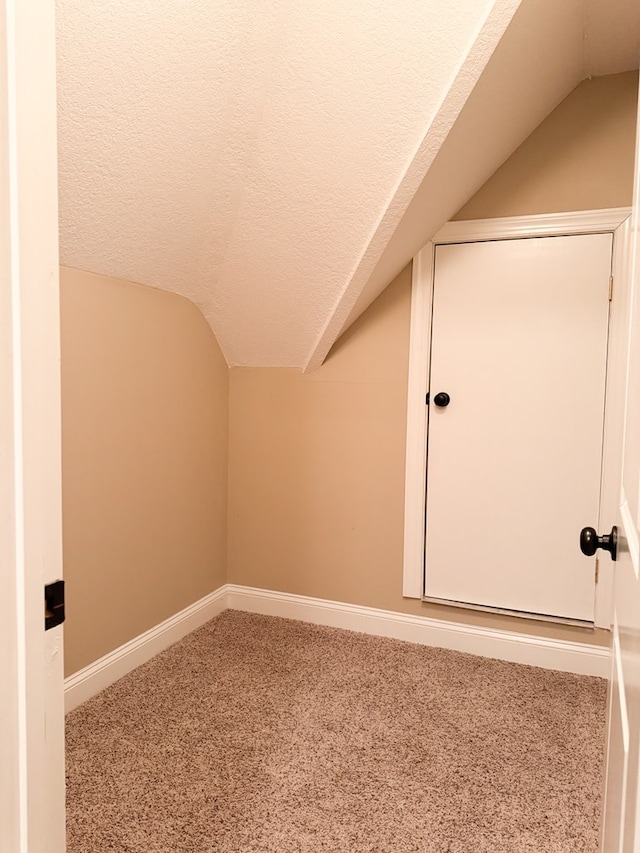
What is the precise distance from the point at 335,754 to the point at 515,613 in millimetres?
993

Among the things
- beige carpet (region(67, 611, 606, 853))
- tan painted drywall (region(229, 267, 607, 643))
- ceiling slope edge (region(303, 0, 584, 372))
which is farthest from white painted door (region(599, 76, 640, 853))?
tan painted drywall (region(229, 267, 607, 643))

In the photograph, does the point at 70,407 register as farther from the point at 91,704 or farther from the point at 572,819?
the point at 572,819

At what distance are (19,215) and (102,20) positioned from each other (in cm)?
102

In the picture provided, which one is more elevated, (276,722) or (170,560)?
(170,560)

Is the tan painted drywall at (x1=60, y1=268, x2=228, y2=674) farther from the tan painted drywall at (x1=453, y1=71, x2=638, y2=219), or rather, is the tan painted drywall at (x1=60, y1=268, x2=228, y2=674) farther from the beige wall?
the tan painted drywall at (x1=453, y1=71, x2=638, y2=219)

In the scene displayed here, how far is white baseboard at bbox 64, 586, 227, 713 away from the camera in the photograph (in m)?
1.95

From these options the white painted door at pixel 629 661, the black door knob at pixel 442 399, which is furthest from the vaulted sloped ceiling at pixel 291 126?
the white painted door at pixel 629 661

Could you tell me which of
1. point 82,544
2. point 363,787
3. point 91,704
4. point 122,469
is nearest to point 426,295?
point 122,469

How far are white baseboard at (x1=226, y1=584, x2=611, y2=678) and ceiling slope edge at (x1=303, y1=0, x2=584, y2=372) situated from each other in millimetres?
1165

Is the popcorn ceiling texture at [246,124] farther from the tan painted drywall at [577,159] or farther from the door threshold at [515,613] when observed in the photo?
the door threshold at [515,613]

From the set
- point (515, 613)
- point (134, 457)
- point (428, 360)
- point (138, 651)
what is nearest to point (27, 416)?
point (134, 457)

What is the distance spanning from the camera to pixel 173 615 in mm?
2461

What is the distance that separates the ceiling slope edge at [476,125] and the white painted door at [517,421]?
0.29 metres

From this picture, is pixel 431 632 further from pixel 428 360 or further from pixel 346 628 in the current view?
pixel 428 360
